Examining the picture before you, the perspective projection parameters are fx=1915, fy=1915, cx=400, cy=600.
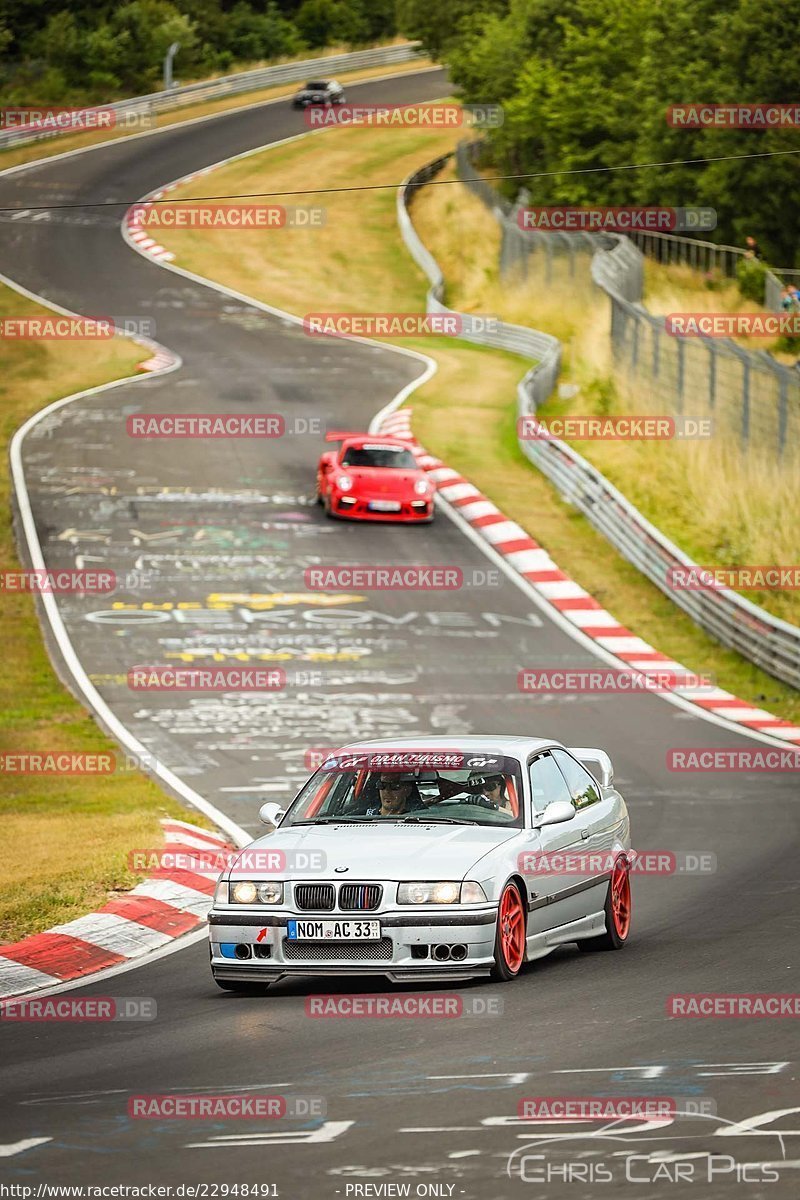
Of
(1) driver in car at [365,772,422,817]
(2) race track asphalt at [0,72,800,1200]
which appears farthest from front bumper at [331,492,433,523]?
(1) driver in car at [365,772,422,817]

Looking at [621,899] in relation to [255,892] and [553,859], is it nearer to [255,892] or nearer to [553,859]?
[553,859]

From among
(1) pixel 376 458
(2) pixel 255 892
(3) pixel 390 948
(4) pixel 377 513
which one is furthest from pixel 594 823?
(1) pixel 376 458

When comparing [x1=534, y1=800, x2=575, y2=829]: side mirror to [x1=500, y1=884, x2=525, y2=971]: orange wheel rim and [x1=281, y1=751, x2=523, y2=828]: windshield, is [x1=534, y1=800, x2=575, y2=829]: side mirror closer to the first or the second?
[x1=281, y1=751, x2=523, y2=828]: windshield

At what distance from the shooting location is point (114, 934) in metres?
12.2

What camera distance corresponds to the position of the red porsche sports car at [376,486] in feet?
103

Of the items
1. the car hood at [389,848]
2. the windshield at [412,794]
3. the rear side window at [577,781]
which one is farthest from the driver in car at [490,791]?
the rear side window at [577,781]

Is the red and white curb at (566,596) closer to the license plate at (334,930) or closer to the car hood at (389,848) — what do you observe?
the car hood at (389,848)

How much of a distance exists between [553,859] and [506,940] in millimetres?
815

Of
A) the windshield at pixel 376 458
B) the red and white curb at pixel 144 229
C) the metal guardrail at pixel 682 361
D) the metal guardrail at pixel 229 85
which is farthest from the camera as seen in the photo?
the metal guardrail at pixel 229 85

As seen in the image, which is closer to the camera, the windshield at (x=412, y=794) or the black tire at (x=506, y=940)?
the black tire at (x=506, y=940)

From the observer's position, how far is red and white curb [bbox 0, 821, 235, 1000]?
11.1 metres

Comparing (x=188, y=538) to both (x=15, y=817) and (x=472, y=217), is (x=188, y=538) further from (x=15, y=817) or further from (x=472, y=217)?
(x=472, y=217)

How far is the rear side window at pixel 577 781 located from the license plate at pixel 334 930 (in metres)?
2.17

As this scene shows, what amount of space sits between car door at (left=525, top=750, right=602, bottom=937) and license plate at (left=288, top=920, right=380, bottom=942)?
1.02 m
